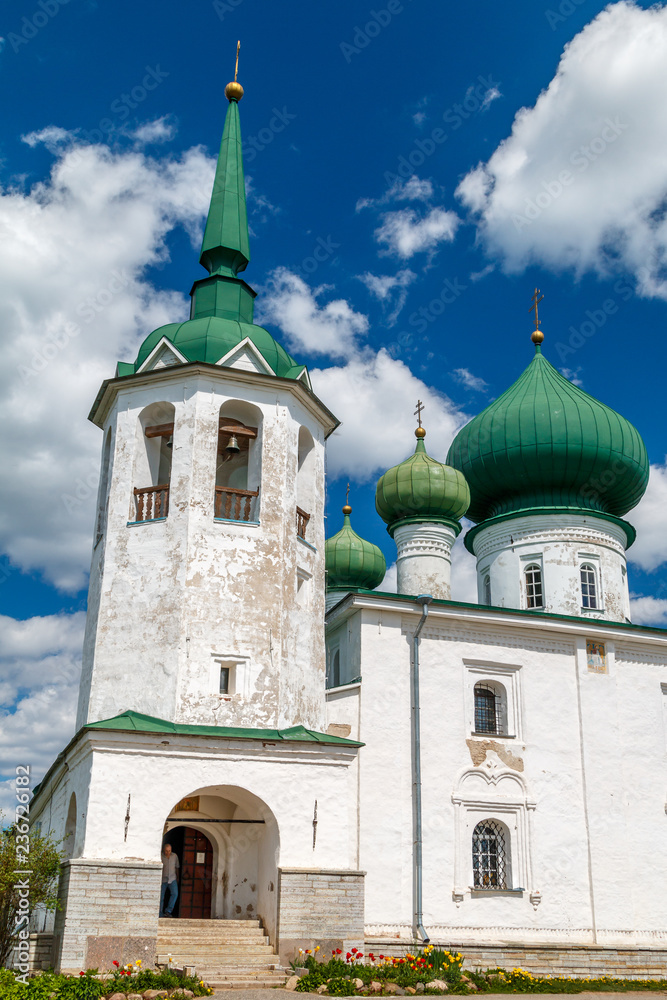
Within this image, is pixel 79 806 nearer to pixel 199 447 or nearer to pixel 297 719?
pixel 297 719

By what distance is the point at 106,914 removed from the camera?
11086 millimetres

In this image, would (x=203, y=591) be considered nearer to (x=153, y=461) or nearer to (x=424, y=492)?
(x=153, y=461)

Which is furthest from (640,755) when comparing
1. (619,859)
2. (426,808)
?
(426,808)

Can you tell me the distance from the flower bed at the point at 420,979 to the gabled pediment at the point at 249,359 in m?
8.39

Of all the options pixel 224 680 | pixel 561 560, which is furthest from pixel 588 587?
pixel 224 680

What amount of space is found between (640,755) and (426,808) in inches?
172

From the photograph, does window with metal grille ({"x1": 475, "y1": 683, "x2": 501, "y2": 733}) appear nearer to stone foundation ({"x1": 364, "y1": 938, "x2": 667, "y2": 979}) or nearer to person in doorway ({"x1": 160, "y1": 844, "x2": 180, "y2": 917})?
stone foundation ({"x1": 364, "y1": 938, "x2": 667, "y2": 979})

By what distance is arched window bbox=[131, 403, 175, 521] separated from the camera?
14180mm

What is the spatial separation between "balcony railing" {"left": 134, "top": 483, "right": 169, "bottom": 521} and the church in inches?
1.5

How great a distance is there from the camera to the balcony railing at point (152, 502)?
14.1 metres

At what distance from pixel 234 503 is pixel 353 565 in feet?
28.9

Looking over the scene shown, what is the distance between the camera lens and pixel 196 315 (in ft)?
53.4

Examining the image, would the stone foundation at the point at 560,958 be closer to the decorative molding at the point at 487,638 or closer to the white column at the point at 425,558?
the decorative molding at the point at 487,638

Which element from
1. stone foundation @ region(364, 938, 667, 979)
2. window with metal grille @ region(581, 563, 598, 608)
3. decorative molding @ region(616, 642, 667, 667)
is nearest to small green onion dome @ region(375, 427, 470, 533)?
window with metal grille @ region(581, 563, 598, 608)
